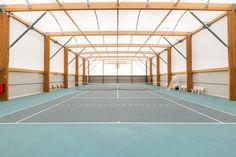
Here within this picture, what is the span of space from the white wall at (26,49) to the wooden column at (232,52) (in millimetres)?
19475

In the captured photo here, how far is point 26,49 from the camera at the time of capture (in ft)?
56.5

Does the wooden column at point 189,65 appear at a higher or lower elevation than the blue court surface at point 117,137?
higher

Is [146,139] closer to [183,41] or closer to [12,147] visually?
[12,147]

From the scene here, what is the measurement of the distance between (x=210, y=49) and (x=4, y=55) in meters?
20.0

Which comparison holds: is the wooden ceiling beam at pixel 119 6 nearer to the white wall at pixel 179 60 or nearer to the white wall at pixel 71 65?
the white wall at pixel 179 60

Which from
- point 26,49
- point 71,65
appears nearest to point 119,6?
point 26,49

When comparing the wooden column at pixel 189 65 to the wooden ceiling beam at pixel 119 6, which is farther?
the wooden column at pixel 189 65

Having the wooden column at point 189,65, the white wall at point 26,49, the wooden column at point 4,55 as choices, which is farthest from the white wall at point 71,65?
the wooden column at point 189,65

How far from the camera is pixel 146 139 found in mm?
4891

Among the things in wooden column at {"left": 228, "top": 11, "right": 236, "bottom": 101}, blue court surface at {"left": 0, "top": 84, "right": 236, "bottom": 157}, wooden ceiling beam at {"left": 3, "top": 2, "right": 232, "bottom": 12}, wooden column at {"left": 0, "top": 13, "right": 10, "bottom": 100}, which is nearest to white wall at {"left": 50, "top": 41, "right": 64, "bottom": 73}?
wooden column at {"left": 0, "top": 13, "right": 10, "bottom": 100}

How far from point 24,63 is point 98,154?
1634 centimetres

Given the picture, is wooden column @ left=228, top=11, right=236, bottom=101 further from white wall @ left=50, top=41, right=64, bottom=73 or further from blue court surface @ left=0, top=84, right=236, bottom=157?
white wall @ left=50, top=41, right=64, bottom=73

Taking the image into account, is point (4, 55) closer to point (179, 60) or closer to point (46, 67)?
point (46, 67)

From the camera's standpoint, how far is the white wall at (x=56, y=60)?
950 inches
